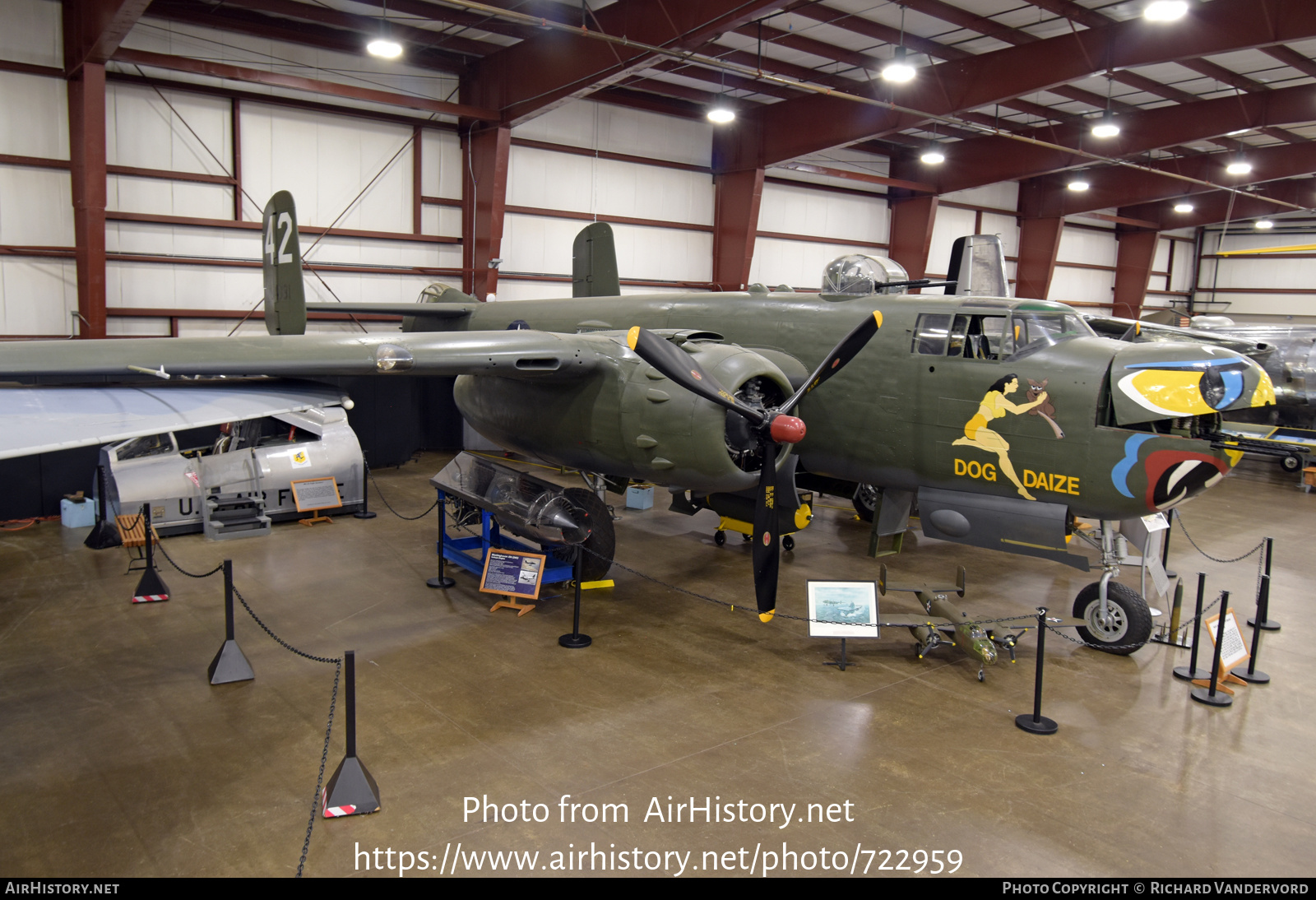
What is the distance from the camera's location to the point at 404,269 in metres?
20.3

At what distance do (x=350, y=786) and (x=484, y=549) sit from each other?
5.21 m

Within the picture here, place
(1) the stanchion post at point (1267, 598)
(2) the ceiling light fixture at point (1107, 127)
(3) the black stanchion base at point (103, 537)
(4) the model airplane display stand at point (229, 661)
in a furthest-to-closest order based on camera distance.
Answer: (2) the ceiling light fixture at point (1107, 127), (3) the black stanchion base at point (103, 537), (1) the stanchion post at point (1267, 598), (4) the model airplane display stand at point (229, 661)

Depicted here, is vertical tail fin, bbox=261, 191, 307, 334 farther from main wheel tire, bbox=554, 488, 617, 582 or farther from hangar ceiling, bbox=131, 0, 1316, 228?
main wheel tire, bbox=554, 488, 617, 582

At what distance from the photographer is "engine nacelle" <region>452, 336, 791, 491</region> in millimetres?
8430

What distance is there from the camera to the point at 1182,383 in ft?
26.2

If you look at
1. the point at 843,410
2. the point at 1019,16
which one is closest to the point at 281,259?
the point at 843,410

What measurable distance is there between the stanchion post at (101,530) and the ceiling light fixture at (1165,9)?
17051 millimetres

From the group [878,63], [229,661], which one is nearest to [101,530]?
[229,661]

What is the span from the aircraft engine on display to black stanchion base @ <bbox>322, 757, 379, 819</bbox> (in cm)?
852

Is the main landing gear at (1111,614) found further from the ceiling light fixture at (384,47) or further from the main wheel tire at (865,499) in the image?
the ceiling light fixture at (384,47)

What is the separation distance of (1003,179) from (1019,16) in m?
9.70

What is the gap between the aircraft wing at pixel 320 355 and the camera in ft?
23.0

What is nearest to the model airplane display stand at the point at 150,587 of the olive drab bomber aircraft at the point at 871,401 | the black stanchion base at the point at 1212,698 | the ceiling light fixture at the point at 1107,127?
the olive drab bomber aircraft at the point at 871,401

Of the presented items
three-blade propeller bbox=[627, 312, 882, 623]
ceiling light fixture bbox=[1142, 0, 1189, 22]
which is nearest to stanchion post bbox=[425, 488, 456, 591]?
three-blade propeller bbox=[627, 312, 882, 623]
